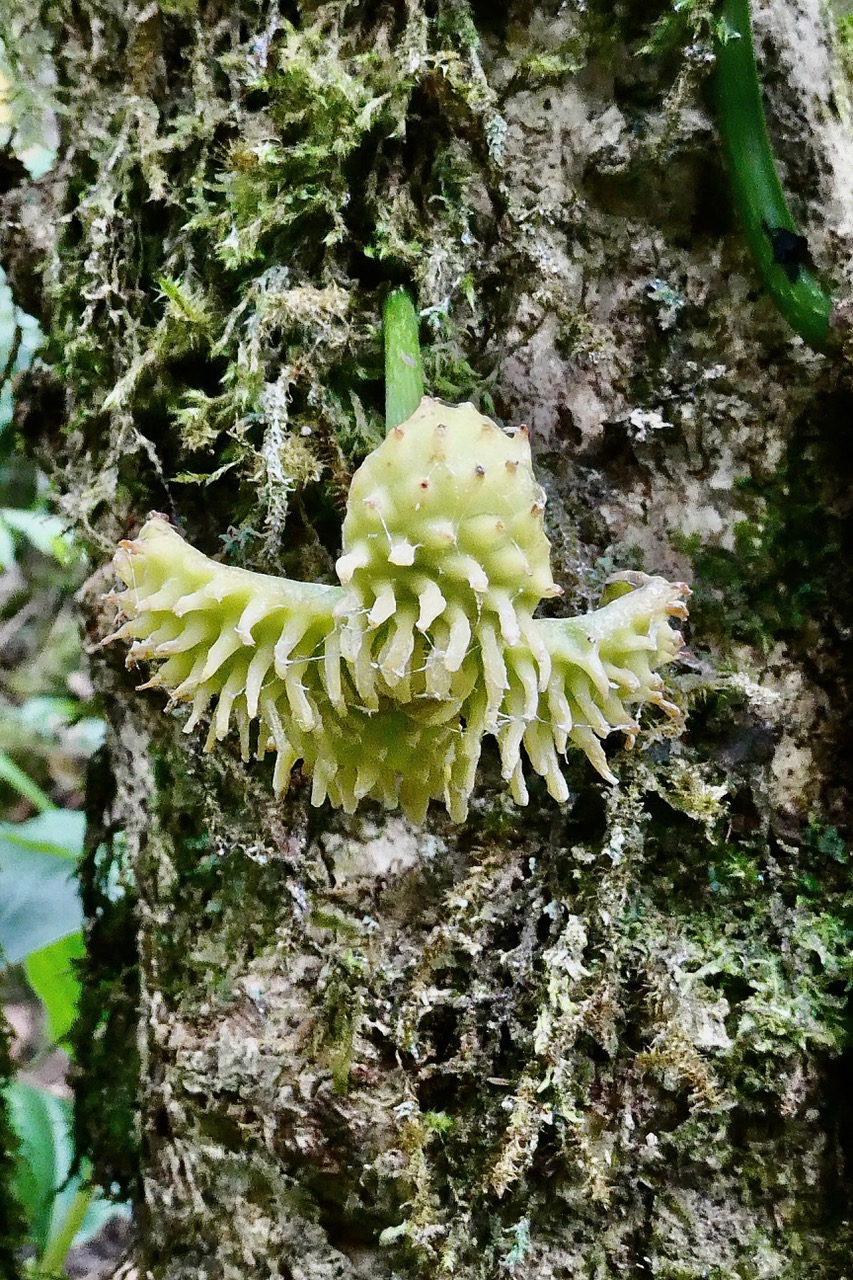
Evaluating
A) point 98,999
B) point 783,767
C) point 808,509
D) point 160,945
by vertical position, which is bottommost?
point 98,999

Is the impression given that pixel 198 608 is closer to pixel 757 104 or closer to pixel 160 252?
pixel 160 252

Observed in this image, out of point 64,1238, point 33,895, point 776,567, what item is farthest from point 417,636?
point 64,1238

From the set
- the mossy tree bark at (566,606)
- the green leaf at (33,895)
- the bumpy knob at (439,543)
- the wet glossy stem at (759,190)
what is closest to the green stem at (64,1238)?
the green leaf at (33,895)

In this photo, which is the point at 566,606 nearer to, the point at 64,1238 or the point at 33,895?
the point at 33,895

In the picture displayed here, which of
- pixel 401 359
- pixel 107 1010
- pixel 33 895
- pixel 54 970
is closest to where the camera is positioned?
pixel 401 359

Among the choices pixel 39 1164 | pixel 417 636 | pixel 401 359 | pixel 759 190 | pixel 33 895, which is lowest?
pixel 39 1164

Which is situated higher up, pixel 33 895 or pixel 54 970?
pixel 33 895

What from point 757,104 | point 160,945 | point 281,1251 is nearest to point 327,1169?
point 281,1251

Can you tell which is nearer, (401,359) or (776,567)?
(401,359)
